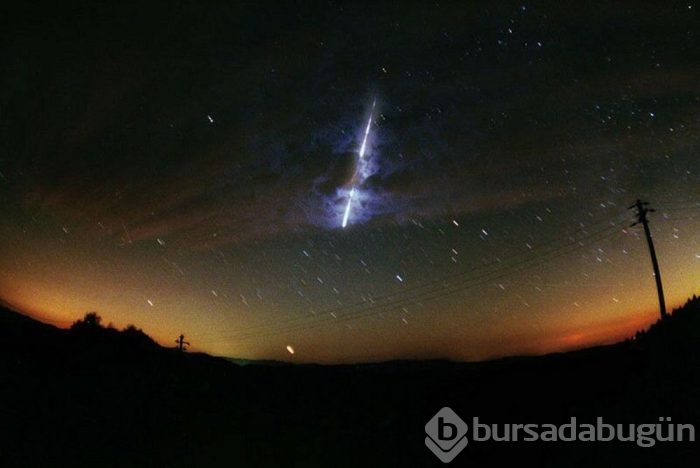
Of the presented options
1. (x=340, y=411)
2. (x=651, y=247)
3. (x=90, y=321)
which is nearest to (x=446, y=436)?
(x=340, y=411)

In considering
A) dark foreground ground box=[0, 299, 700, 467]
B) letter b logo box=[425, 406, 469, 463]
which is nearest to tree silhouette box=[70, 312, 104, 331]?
dark foreground ground box=[0, 299, 700, 467]

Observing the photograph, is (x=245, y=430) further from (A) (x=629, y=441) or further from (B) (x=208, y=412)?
(A) (x=629, y=441)

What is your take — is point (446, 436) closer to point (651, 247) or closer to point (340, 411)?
point (340, 411)

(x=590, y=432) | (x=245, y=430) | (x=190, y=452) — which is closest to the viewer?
(x=590, y=432)

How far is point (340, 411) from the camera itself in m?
16.1

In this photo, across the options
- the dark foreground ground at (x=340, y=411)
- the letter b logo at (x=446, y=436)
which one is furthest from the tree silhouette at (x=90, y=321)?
the letter b logo at (x=446, y=436)

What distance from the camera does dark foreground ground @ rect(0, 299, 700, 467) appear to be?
11273mm

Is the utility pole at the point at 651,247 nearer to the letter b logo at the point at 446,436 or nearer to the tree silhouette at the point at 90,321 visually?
the letter b logo at the point at 446,436

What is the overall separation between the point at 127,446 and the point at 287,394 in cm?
774

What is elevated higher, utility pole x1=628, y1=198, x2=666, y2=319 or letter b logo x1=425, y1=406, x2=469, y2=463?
utility pole x1=628, y1=198, x2=666, y2=319

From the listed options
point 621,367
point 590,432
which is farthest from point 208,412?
point 621,367

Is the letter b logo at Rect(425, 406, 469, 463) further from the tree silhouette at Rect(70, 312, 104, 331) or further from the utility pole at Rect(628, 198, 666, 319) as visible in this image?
the tree silhouette at Rect(70, 312, 104, 331)

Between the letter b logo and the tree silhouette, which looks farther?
the tree silhouette

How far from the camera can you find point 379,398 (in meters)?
16.8
